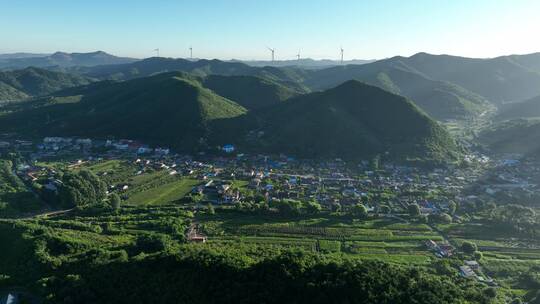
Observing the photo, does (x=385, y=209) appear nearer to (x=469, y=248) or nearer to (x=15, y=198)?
(x=469, y=248)

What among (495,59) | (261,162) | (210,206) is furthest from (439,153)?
(495,59)

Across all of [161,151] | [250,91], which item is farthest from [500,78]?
[161,151]

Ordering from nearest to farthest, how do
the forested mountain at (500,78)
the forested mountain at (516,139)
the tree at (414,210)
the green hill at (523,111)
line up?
the tree at (414,210) < the forested mountain at (516,139) < the green hill at (523,111) < the forested mountain at (500,78)

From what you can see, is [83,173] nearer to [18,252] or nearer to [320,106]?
[18,252]

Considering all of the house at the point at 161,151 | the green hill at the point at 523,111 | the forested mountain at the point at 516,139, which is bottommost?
the house at the point at 161,151

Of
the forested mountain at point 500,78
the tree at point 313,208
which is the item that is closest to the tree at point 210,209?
the tree at point 313,208

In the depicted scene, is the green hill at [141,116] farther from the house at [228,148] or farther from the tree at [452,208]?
the tree at [452,208]

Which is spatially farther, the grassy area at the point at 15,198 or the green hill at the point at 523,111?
the green hill at the point at 523,111
